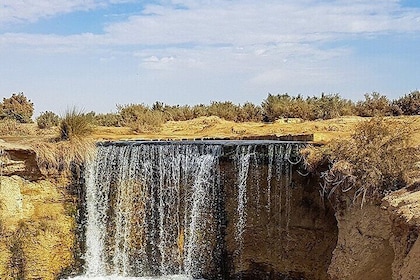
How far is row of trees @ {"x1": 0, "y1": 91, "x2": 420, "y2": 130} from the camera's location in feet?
54.2

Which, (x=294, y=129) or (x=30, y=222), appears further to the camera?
(x=294, y=129)

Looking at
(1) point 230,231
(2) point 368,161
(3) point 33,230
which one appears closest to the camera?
(2) point 368,161

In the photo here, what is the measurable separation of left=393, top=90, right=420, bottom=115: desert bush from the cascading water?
23.7 ft

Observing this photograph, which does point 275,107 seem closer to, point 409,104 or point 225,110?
point 225,110

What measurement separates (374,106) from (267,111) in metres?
3.59

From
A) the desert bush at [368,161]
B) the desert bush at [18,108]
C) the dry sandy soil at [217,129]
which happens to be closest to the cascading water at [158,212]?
the desert bush at [368,161]

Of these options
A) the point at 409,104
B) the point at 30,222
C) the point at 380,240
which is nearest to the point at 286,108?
the point at 409,104

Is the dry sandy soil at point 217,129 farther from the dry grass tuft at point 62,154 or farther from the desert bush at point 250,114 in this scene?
the dry grass tuft at point 62,154

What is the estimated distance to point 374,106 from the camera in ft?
54.7

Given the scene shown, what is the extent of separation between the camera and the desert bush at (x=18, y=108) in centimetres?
2197

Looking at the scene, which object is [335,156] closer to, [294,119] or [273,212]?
[273,212]

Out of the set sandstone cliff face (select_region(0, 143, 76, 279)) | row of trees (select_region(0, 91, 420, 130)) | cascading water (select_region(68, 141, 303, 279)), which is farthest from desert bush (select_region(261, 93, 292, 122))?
sandstone cliff face (select_region(0, 143, 76, 279))

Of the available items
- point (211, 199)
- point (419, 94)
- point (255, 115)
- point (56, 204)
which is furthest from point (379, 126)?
point (255, 115)

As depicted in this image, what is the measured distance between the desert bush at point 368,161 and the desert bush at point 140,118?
788cm
